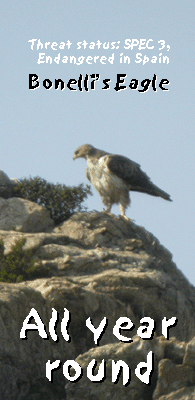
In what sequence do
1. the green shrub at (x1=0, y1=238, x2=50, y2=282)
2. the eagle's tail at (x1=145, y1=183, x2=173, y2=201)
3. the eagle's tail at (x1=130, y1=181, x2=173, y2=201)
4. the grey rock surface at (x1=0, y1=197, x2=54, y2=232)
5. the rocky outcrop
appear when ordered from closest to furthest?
the rocky outcrop, the green shrub at (x1=0, y1=238, x2=50, y2=282), the grey rock surface at (x1=0, y1=197, x2=54, y2=232), the eagle's tail at (x1=130, y1=181, x2=173, y2=201), the eagle's tail at (x1=145, y1=183, x2=173, y2=201)

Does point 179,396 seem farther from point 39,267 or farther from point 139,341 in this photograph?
point 39,267

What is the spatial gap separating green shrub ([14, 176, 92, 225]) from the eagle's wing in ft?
4.86

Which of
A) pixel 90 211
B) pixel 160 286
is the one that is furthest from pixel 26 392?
pixel 90 211

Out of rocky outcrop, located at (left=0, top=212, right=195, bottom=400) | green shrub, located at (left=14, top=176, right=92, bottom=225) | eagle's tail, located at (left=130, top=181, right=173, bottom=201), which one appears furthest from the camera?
eagle's tail, located at (left=130, top=181, right=173, bottom=201)

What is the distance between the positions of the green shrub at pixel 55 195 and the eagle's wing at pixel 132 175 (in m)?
1.48

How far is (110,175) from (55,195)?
7.69 ft

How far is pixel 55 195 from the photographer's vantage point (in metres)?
24.6

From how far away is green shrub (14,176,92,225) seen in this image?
24344 mm

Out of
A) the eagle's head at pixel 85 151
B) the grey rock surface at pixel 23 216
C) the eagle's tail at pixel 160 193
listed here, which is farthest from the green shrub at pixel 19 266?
the eagle's tail at pixel 160 193

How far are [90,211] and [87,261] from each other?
3033 mm

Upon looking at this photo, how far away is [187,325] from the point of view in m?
21.0

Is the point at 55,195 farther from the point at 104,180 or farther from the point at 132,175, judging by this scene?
the point at 132,175

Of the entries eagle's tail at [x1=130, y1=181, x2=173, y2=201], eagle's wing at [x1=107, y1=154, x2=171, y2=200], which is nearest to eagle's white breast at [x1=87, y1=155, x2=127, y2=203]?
eagle's wing at [x1=107, y1=154, x2=171, y2=200]

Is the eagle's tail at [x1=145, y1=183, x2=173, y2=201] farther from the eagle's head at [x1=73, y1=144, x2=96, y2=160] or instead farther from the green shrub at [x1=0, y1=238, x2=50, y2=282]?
the green shrub at [x1=0, y1=238, x2=50, y2=282]
